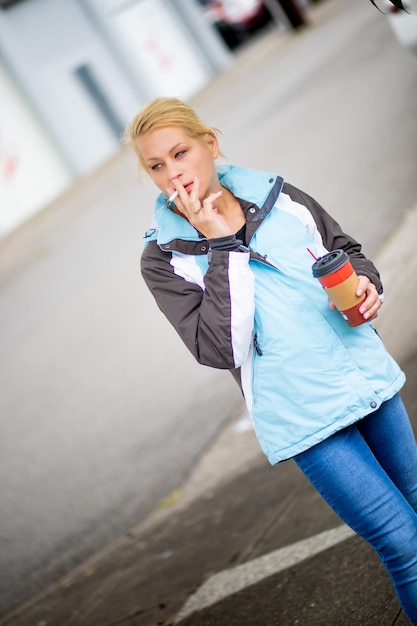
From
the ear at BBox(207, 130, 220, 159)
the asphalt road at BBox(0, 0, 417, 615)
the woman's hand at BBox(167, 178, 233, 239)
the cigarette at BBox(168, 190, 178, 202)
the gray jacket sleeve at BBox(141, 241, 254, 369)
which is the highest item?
the ear at BBox(207, 130, 220, 159)

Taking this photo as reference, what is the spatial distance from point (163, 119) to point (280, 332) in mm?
698

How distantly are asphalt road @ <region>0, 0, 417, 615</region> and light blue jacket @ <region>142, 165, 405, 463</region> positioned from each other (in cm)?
377

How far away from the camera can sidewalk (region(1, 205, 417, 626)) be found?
3.61 metres

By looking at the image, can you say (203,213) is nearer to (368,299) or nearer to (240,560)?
(368,299)

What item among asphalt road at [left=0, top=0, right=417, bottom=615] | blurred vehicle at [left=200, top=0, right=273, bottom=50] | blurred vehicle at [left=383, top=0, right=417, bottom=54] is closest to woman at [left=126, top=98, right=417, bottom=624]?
asphalt road at [left=0, top=0, right=417, bottom=615]

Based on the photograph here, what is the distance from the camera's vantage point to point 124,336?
30.5ft

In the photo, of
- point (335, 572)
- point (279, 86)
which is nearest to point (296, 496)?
point (335, 572)

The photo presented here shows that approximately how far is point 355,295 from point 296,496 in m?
2.36

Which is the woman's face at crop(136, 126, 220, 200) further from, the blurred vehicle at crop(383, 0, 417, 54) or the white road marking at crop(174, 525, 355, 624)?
the blurred vehicle at crop(383, 0, 417, 54)

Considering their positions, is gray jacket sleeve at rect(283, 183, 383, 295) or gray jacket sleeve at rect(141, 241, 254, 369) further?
gray jacket sleeve at rect(283, 183, 383, 295)

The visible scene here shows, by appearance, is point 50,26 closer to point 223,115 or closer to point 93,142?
point 93,142

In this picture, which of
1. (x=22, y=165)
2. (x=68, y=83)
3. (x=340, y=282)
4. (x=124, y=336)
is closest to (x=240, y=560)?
(x=340, y=282)

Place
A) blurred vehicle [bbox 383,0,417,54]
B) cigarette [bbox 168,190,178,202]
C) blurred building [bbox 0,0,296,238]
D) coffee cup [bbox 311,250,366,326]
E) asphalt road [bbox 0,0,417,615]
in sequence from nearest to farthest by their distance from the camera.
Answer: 1. coffee cup [bbox 311,250,366,326]
2. cigarette [bbox 168,190,178,202]
3. asphalt road [bbox 0,0,417,615]
4. blurred vehicle [bbox 383,0,417,54]
5. blurred building [bbox 0,0,296,238]

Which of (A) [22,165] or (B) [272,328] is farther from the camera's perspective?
(A) [22,165]
